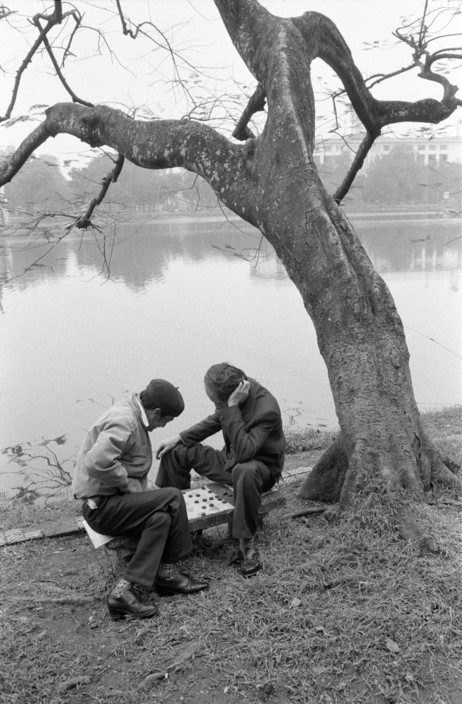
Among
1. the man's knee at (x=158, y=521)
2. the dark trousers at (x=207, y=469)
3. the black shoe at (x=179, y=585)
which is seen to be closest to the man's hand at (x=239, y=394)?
the dark trousers at (x=207, y=469)

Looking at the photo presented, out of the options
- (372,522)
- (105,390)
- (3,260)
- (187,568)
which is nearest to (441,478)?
(372,522)

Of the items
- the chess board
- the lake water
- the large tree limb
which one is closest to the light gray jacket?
the chess board

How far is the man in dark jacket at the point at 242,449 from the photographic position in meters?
3.21

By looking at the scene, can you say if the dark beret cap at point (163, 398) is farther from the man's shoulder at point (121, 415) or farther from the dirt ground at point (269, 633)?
the dirt ground at point (269, 633)

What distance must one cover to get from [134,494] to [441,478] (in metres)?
1.79

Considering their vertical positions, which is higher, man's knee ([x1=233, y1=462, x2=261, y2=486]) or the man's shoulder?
the man's shoulder

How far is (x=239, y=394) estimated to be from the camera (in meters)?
3.40

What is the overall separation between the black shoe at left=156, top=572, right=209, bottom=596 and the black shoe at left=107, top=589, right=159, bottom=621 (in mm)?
146

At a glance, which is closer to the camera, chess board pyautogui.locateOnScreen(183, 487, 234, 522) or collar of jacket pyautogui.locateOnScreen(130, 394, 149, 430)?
collar of jacket pyautogui.locateOnScreen(130, 394, 149, 430)

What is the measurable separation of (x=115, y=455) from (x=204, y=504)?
2.48ft

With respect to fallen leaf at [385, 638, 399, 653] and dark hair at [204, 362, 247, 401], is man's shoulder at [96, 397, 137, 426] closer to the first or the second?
dark hair at [204, 362, 247, 401]

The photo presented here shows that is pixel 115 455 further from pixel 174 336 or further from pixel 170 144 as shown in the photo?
pixel 174 336

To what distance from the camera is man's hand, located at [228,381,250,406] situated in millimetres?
3387

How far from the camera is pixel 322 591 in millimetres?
2857
